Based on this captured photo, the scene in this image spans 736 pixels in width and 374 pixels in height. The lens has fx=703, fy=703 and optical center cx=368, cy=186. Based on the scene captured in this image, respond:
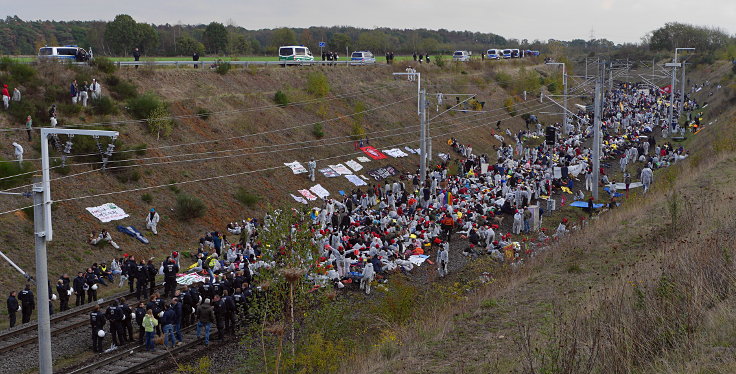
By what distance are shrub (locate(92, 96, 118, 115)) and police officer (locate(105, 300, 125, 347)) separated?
815 inches

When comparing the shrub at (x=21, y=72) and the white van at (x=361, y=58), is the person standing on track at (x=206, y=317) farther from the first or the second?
the white van at (x=361, y=58)

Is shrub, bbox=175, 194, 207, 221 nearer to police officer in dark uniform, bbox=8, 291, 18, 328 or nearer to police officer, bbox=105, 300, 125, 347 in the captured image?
police officer in dark uniform, bbox=8, 291, 18, 328

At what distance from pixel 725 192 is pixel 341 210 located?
1568 cm

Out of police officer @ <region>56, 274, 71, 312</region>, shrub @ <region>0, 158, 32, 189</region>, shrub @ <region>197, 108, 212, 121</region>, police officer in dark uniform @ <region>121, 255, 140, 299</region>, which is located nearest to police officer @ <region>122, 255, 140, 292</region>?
police officer in dark uniform @ <region>121, 255, 140, 299</region>

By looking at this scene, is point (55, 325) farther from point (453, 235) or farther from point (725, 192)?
point (725, 192)

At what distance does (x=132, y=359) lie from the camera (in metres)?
17.8

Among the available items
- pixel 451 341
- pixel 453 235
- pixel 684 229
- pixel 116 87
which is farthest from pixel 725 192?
pixel 116 87

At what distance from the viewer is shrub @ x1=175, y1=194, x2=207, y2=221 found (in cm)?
3219

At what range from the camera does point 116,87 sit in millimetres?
40031

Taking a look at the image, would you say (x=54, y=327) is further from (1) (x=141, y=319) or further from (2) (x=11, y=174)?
(2) (x=11, y=174)

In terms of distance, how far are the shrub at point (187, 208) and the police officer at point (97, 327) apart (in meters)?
13.9

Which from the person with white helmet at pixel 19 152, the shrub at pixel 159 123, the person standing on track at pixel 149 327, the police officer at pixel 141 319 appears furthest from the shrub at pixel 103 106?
the person standing on track at pixel 149 327

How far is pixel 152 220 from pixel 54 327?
10.8 metres

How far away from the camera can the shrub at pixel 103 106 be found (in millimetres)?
36894
